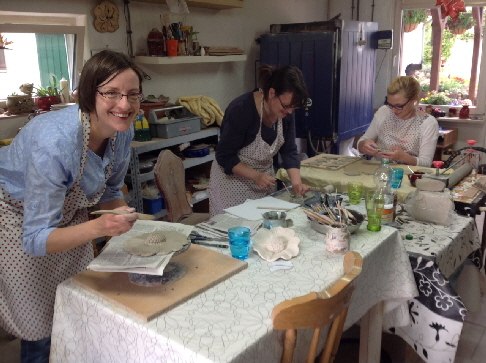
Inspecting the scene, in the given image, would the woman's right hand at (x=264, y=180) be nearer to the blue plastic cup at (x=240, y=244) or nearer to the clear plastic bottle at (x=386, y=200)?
the clear plastic bottle at (x=386, y=200)

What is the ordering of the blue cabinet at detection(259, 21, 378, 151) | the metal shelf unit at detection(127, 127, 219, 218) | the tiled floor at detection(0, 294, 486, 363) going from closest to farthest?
the tiled floor at detection(0, 294, 486, 363)
the metal shelf unit at detection(127, 127, 219, 218)
the blue cabinet at detection(259, 21, 378, 151)

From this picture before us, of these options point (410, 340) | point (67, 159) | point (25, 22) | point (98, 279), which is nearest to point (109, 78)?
point (67, 159)

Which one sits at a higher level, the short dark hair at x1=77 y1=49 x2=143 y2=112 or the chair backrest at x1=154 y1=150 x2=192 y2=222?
the short dark hair at x1=77 y1=49 x2=143 y2=112

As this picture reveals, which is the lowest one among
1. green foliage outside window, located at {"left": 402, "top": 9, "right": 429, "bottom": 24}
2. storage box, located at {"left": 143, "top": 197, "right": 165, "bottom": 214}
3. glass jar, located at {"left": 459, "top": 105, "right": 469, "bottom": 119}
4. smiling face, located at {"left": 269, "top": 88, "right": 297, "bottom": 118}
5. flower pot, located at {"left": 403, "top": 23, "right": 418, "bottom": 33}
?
storage box, located at {"left": 143, "top": 197, "right": 165, "bottom": 214}

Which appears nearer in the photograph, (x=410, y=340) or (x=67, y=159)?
(x=67, y=159)

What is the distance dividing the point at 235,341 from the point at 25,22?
2.58 metres

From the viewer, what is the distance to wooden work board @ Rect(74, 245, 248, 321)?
1.14m

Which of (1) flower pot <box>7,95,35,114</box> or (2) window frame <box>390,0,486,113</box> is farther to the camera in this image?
(2) window frame <box>390,0,486,113</box>

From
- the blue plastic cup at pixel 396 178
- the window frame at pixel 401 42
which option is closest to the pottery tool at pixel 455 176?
the blue plastic cup at pixel 396 178

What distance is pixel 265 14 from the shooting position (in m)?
4.45

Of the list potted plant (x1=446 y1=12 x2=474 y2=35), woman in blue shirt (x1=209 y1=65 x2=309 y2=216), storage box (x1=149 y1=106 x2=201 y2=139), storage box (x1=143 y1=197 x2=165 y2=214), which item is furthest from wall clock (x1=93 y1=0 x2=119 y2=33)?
potted plant (x1=446 y1=12 x2=474 y2=35)

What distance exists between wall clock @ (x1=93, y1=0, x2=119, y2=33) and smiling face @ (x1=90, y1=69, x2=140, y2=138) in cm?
196

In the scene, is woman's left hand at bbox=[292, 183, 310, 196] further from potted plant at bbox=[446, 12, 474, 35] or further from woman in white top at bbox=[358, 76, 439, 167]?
potted plant at bbox=[446, 12, 474, 35]

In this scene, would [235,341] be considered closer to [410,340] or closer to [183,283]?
[183,283]
